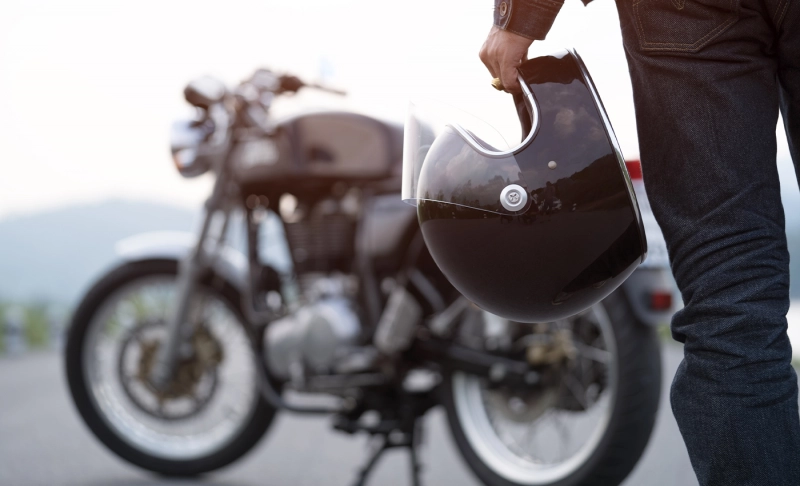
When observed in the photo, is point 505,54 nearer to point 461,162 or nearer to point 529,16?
point 529,16

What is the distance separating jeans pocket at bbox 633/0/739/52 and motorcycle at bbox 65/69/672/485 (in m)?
0.77

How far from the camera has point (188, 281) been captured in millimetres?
2721

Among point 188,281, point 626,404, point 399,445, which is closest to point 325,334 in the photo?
point 399,445

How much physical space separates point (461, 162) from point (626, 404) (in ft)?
3.23

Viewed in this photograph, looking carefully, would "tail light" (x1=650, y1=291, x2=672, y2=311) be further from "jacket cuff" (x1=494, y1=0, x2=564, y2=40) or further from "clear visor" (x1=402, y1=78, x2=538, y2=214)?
"jacket cuff" (x1=494, y1=0, x2=564, y2=40)

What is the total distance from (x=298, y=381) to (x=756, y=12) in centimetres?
174

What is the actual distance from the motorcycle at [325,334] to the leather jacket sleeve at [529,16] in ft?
2.41

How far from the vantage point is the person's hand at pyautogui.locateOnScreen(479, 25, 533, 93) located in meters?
1.24

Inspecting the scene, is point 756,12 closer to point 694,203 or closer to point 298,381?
point 694,203

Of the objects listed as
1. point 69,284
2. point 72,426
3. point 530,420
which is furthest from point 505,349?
point 69,284

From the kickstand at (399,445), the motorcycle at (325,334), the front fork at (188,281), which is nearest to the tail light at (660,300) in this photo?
the motorcycle at (325,334)

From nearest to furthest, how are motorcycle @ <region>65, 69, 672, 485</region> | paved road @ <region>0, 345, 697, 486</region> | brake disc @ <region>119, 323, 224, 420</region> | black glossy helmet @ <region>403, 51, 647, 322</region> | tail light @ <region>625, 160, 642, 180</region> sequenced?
black glossy helmet @ <region>403, 51, 647, 322</region> < tail light @ <region>625, 160, 642, 180</region> < motorcycle @ <region>65, 69, 672, 485</region> < paved road @ <region>0, 345, 697, 486</region> < brake disc @ <region>119, 323, 224, 420</region>

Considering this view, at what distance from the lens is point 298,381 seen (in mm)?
2502

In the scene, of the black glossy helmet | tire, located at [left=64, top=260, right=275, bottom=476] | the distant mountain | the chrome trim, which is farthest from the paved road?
the distant mountain
